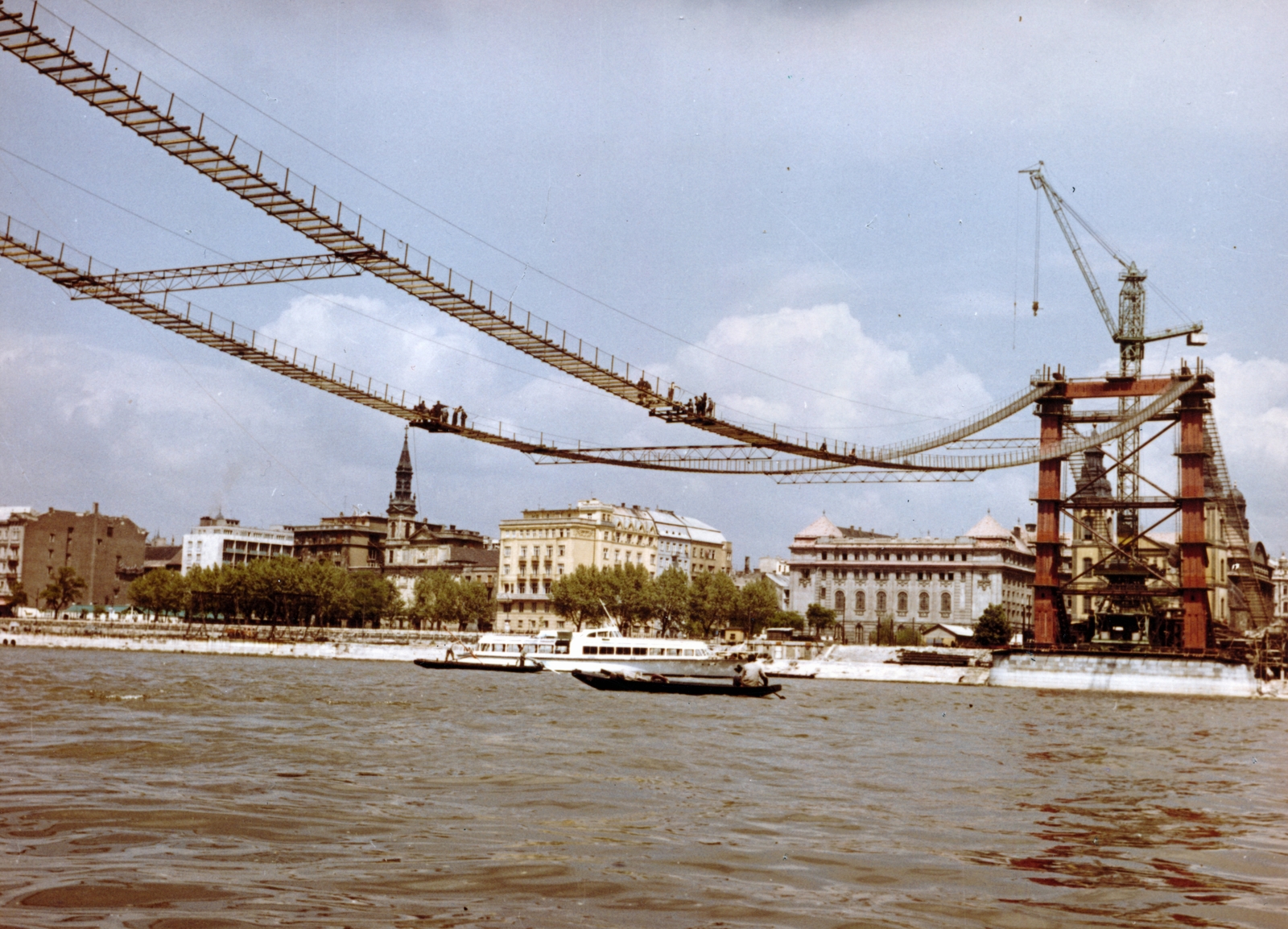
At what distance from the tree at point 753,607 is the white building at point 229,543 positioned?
83.8m

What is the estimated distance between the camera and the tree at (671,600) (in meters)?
128

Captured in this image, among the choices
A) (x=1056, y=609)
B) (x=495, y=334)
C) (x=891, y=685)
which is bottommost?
(x=891, y=685)

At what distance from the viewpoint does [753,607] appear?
133m

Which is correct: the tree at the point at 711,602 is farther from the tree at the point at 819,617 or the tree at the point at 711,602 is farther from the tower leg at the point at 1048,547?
the tower leg at the point at 1048,547

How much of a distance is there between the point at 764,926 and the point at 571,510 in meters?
143

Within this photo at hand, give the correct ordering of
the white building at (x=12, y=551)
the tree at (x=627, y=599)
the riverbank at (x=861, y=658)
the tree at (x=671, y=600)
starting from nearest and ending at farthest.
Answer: the riverbank at (x=861, y=658)
the tree at (x=671, y=600)
the tree at (x=627, y=599)
the white building at (x=12, y=551)

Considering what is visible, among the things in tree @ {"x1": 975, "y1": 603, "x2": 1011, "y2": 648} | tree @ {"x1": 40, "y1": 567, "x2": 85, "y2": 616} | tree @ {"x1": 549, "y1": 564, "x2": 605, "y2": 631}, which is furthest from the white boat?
tree @ {"x1": 40, "y1": 567, "x2": 85, "y2": 616}

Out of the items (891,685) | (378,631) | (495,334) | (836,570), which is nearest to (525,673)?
(891,685)

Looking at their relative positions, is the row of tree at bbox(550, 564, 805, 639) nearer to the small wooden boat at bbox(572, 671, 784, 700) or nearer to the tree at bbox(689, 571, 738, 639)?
the tree at bbox(689, 571, 738, 639)

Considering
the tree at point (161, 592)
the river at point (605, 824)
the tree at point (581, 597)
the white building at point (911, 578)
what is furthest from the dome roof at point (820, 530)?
the river at point (605, 824)

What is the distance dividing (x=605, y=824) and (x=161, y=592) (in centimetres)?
14207

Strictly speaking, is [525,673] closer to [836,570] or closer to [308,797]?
[308,797]

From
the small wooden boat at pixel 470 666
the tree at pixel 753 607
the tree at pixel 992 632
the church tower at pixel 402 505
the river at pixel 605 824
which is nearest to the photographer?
the river at pixel 605 824

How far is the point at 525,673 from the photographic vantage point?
8006 cm
